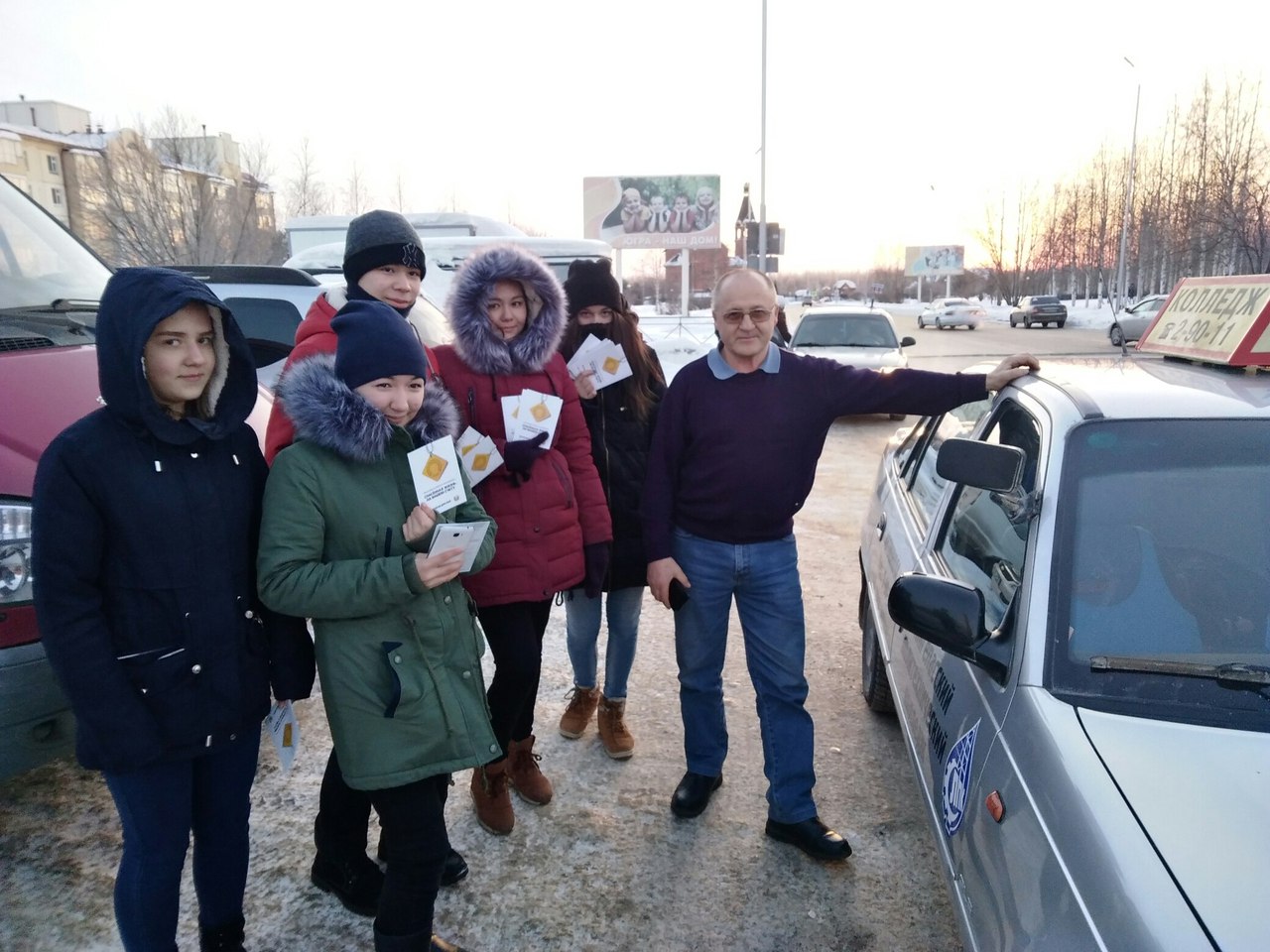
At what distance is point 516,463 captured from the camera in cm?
274

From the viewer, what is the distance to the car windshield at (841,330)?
42.2ft

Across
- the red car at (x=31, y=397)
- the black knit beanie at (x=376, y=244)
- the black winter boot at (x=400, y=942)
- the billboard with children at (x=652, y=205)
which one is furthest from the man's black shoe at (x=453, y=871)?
the billboard with children at (x=652, y=205)

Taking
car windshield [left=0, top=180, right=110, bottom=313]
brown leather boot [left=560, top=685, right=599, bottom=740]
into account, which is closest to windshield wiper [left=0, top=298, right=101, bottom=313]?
car windshield [left=0, top=180, right=110, bottom=313]

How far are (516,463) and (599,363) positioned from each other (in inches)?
23.0

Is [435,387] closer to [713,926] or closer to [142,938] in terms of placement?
[142,938]

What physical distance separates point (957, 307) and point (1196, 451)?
4549cm

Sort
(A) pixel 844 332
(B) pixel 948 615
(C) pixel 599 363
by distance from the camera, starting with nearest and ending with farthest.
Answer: (B) pixel 948 615 → (C) pixel 599 363 → (A) pixel 844 332

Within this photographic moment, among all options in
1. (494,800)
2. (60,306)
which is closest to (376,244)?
(60,306)

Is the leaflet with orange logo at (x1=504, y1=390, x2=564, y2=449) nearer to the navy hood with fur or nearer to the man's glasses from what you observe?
the man's glasses

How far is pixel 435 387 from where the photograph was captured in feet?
7.79

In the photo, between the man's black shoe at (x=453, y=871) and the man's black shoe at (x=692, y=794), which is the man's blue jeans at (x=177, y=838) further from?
the man's black shoe at (x=692, y=794)

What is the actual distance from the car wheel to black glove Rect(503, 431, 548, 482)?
5.72 feet

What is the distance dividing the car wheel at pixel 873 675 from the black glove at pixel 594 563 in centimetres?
130

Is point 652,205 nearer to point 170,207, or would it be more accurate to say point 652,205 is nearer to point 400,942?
point 170,207
